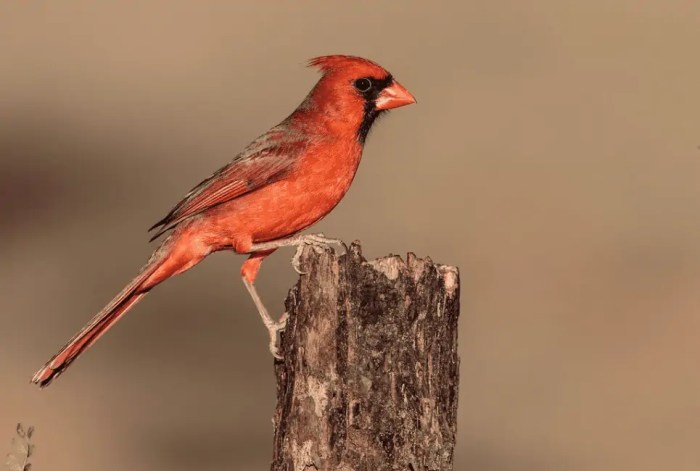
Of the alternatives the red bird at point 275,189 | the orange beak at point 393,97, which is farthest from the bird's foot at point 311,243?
the orange beak at point 393,97

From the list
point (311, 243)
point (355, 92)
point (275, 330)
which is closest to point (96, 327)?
point (275, 330)

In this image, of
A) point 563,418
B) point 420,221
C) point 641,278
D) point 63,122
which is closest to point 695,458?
point 563,418

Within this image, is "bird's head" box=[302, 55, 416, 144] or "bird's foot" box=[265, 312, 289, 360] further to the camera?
"bird's head" box=[302, 55, 416, 144]

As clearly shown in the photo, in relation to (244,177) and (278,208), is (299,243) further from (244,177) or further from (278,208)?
(244,177)

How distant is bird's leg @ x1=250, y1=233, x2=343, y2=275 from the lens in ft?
17.5

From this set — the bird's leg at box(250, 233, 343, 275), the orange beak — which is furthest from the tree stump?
the orange beak

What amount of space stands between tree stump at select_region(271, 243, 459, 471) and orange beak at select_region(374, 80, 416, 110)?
151 cm

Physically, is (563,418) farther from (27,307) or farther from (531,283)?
(27,307)

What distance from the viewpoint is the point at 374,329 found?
490 cm

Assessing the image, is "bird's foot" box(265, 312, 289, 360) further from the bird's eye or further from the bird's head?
the bird's eye

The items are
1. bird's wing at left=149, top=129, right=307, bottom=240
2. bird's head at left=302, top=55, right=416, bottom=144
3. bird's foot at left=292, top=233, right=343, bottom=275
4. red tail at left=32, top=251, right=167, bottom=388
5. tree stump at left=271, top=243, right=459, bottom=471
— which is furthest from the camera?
bird's head at left=302, top=55, right=416, bottom=144

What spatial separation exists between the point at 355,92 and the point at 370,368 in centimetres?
183

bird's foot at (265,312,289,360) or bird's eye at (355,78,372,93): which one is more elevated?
bird's eye at (355,78,372,93)

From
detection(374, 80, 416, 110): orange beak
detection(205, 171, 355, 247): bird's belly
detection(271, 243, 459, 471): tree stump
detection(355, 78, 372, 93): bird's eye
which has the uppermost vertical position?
detection(355, 78, 372, 93): bird's eye
